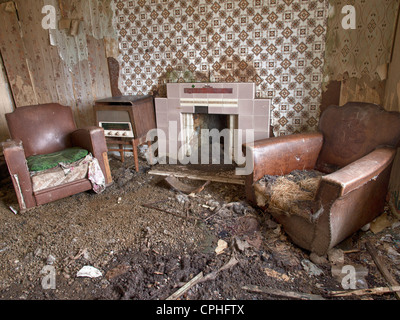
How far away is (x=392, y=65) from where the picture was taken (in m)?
2.75

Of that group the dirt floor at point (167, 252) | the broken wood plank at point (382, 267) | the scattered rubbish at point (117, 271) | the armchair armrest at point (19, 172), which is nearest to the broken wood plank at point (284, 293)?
the dirt floor at point (167, 252)

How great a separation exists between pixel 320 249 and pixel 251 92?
2092 millimetres

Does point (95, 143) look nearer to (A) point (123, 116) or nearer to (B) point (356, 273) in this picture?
(A) point (123, 116)

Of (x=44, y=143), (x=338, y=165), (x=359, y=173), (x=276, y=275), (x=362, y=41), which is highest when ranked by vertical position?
(x=362, y=41)

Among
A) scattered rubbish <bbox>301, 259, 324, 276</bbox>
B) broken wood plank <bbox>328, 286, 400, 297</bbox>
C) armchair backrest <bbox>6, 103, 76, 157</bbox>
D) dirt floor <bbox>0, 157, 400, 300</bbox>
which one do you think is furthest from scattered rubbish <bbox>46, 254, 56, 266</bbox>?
broken wood plank <bbox>328, 286, 400, 297</bbox>

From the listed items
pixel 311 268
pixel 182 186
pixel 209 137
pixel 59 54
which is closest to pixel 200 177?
pixel 182 186

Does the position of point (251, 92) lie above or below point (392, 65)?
below

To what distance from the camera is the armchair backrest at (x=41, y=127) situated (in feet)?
10.5

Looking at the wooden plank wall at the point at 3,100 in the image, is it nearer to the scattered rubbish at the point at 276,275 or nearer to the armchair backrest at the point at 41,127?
the armchair backrest at the point at 41,127

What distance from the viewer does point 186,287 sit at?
→ 6.02 ft

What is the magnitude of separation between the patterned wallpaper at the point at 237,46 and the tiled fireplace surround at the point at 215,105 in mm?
138

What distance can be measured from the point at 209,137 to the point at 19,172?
262 centimetres
